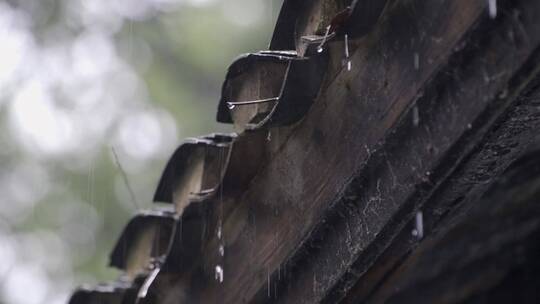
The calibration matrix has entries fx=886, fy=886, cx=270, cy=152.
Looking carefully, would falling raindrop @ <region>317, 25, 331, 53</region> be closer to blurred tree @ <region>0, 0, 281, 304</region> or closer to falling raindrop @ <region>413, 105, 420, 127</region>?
falling raindrop @ <region>413, 105, 420, 127</region>

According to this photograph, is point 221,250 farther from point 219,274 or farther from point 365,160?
point 365,160

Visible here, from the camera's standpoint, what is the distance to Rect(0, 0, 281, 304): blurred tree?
10.4 metres

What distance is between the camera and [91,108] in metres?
10.8

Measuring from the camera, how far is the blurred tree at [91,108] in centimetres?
1043

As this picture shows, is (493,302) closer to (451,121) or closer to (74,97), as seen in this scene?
(451,121)

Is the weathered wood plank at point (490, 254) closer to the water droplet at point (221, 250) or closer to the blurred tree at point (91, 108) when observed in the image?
the water droplet at point (221, 250)

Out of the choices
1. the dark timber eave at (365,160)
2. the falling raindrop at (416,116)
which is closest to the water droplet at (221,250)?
the dark timber eave at (365,160)

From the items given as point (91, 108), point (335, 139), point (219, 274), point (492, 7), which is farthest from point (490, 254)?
point (91, 108)

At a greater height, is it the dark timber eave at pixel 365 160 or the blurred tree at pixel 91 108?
the dark timber eave at pixel 365 160

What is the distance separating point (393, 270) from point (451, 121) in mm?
530

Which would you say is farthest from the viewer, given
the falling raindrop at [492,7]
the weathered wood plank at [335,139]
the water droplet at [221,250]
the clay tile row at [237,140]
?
the water droplet at [221,250]

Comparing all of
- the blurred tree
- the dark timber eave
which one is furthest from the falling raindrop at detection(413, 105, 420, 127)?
the blurred tree

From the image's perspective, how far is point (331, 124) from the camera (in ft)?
5.45

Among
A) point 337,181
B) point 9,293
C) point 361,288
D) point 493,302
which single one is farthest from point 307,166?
point 9,293
